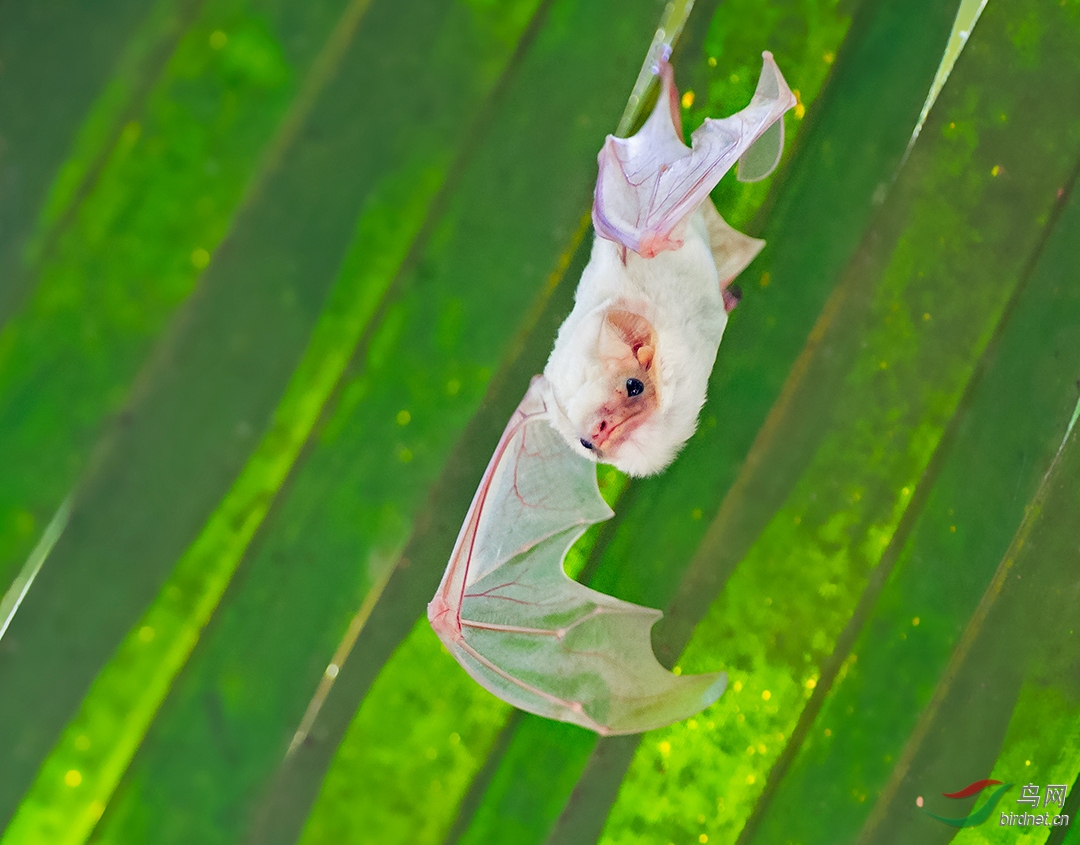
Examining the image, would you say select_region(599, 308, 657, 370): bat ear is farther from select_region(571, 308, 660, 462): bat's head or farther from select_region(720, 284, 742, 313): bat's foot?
select_region(720, 284, 742, 313): bat's foot

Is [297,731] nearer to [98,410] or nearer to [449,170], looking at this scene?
[98,410]

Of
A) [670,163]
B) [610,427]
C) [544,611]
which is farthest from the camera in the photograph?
[544,611]

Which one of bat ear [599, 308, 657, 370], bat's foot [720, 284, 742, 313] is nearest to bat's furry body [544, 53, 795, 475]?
bat ear [599, 308, 657, 370]

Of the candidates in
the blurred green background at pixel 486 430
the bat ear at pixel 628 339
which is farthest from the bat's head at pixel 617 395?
the blurred green background at pixel 486 430

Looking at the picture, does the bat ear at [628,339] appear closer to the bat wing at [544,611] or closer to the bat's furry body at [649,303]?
the bat's furry body at [649,303]

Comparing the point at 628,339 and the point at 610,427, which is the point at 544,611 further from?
the point at 628,339

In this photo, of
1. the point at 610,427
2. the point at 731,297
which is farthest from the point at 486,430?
the point at 731,297
